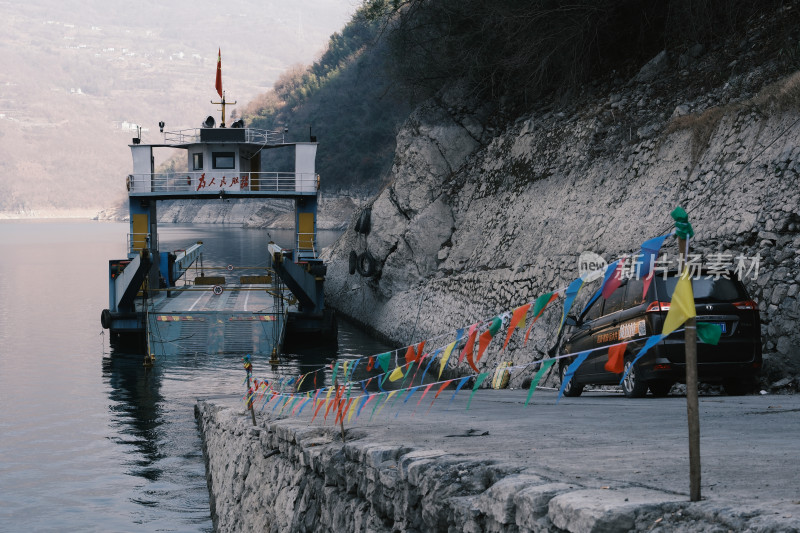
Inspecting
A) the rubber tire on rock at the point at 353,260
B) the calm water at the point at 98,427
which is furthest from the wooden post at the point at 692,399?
the rubber tire on rock at the point at 353,260

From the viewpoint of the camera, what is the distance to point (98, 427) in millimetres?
19078

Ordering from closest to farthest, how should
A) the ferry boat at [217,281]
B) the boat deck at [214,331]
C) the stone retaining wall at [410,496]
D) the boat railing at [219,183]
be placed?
the stone retaining wall at [410,496], the boat deck at [214,331], the ferry boat at [217,281], the boat railing at [219,183]

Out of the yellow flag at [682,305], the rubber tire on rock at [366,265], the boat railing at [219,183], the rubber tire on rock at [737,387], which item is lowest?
the rubber tire on rock at [737,387]

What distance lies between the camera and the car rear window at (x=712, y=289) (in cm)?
1051

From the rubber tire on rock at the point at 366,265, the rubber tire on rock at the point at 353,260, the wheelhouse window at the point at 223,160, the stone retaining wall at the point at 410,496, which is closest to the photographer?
the stone retaining wall at the point at 410,496

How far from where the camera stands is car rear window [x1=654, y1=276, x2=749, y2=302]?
1051cm

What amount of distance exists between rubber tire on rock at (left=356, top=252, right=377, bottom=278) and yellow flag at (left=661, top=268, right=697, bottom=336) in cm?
2770

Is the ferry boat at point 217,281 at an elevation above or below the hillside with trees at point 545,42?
below

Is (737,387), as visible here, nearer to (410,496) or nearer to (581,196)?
(410,496)

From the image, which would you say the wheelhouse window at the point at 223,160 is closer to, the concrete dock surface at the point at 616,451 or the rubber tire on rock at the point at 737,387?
the concrete dock surface at the point at 616,451

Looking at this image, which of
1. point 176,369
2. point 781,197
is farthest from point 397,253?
point 781,197

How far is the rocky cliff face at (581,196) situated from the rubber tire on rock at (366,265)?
0.28m

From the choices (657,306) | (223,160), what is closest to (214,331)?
(223,160)

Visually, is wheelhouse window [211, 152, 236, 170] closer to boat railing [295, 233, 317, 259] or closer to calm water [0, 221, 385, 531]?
boat railing [295, 233, 317, 259]
